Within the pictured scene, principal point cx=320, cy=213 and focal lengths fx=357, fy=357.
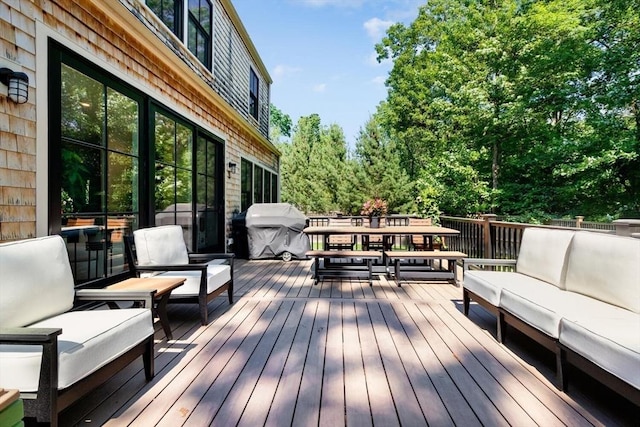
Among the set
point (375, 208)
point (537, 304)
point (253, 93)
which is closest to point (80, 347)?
point (537, 304)

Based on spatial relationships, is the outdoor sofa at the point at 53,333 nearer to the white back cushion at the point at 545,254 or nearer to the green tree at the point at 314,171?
the white back cushion at the point at 545,254

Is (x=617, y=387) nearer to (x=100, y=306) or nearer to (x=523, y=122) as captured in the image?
(x=100, y=306)

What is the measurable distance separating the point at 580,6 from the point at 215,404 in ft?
49.0

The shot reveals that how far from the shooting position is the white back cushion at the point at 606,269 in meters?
2.35

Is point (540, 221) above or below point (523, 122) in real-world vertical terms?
below

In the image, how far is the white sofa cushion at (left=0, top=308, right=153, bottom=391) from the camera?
1554mm

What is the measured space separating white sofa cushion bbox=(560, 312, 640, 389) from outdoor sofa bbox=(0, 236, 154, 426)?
257cm

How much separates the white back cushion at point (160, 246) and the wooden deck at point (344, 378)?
2.09 feet

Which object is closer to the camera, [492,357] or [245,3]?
[492,357]

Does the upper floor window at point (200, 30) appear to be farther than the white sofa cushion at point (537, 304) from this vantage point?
Yes

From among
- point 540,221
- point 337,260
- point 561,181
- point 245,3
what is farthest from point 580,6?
point 337,260

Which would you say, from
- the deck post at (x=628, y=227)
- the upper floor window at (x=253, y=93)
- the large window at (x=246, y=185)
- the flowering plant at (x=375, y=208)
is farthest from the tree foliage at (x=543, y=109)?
the deck post at (x=628, y=227)

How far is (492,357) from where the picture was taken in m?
2.69

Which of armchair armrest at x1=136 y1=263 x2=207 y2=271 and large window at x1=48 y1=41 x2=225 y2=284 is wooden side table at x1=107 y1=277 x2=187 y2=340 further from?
large window at x1=48 y1=41 x2=225 y2=284
